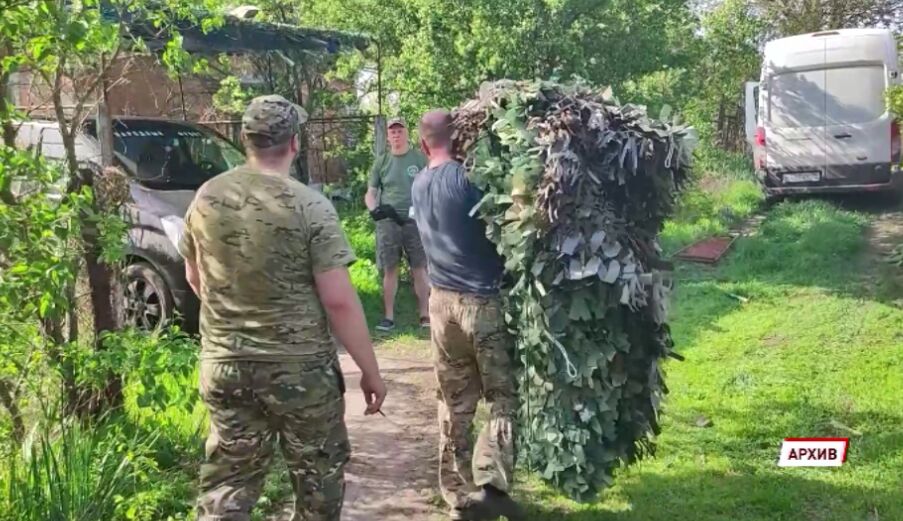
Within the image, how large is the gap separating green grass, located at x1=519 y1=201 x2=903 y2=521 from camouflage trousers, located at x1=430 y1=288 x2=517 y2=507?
16.3 inches

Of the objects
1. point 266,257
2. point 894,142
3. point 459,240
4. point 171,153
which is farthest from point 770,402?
point 894,142

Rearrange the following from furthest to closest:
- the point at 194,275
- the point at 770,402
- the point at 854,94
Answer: the point at 854,94 → the point at 770,402 → the point at 194,275

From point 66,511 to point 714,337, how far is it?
4.90 metres

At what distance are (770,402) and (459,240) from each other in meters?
2.51

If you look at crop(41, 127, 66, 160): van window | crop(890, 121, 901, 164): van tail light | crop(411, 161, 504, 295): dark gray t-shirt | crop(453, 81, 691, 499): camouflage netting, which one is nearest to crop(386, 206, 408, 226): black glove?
crop(41, 127, 66, 160): van window

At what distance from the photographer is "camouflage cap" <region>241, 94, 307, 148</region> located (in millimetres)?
3059

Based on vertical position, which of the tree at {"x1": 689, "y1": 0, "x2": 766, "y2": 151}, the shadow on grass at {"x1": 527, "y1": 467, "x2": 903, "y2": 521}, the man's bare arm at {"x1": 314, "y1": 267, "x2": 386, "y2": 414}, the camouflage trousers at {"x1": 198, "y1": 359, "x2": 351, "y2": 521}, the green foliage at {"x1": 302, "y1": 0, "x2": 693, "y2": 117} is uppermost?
the tree at {"x1": 689, "y1": 0, "x2": 766, "y2": 151}

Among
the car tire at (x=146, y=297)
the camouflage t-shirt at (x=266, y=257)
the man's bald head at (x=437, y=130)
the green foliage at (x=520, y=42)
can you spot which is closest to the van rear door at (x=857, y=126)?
the green foliage at (x=520, y=42)

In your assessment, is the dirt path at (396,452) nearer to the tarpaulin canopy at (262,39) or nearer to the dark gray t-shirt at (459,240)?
the dark gray t-shirt at (459,240)

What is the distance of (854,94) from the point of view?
12422 mm

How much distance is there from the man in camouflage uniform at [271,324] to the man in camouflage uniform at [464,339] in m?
0.84

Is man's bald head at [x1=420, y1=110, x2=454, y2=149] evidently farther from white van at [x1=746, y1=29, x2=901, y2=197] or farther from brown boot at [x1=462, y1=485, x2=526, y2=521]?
white van at [x1=746, y1=29, x2=901, y2=197]

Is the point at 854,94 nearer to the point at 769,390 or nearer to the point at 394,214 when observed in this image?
the point at 394,214

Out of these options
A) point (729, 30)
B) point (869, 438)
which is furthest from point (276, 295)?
point (729, 30)
